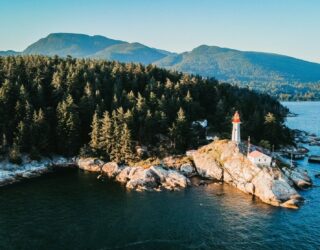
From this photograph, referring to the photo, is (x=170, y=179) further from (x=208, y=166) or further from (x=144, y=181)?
(x=208, y=166)

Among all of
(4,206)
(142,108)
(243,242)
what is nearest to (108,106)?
(142,108)

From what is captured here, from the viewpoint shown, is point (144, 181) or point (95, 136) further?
point (95, 136)

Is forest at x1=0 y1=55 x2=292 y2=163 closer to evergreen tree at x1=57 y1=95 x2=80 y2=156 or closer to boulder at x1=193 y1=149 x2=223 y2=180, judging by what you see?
evergreen tree at x1=57 y1=95 x2=80 y2=156

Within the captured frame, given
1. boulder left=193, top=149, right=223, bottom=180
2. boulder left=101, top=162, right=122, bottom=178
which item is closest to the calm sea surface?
boulder left=193, top=149, right=223, bottom=180

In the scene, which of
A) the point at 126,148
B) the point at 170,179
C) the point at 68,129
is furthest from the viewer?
the point at 68,129

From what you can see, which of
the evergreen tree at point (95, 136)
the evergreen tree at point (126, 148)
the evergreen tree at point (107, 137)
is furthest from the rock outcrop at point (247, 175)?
the evergreen tree at point (95, 136)

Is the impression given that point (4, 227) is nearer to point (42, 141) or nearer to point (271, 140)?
point (42, 141)

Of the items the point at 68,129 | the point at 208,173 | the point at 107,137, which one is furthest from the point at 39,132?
the point at 208,173
